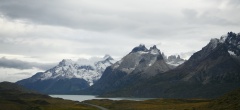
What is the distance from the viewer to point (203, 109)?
190875 mm

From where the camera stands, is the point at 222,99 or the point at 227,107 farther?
the point at 222,99

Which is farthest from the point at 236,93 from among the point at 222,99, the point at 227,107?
the point at 227,107

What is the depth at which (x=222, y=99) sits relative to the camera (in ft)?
640

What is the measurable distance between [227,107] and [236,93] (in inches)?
839

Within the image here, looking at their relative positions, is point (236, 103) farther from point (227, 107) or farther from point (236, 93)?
point (236, 93)

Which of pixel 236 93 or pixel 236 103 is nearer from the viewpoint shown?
pixel 236 103

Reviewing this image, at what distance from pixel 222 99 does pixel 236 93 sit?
8276 millimetres

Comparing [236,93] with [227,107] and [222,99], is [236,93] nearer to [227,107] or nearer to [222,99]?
[222,99]

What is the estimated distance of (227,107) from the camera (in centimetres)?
17250

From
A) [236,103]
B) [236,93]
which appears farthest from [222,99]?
[236,103]

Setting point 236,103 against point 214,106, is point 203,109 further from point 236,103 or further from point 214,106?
point 236,103

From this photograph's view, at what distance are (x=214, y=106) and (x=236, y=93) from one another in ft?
44.7

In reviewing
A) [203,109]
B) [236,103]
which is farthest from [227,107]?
[203,109]

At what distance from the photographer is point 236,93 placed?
191 meters
